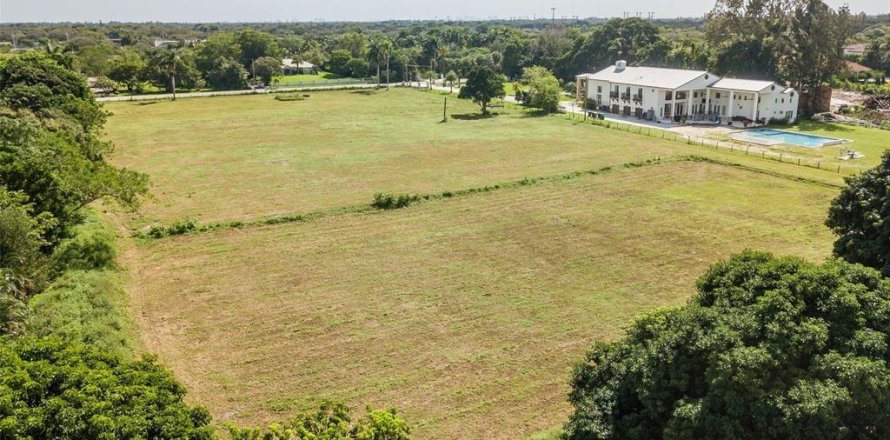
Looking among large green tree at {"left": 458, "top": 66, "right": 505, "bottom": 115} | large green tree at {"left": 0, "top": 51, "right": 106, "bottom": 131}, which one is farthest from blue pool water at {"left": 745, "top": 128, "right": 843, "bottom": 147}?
large green tree at {"left": 0, "top": 51, "right": 106, "bottom": 131}

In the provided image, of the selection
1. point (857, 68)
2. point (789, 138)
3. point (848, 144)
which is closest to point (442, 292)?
point (848, 144)

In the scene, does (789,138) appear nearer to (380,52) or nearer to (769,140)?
(769,140)

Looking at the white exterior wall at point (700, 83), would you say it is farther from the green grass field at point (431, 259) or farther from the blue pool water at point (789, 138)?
the green grass field at point (431, 259)

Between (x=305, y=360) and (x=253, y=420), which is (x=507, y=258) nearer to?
(x=305, y=360)

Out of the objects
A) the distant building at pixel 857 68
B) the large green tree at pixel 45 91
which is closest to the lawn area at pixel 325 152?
the large green tree at pixel 45 91

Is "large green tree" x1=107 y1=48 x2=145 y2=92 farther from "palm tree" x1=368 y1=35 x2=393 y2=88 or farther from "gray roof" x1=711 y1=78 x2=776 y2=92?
"gray roof" x1=711 y1=78 x2=776 y2=92

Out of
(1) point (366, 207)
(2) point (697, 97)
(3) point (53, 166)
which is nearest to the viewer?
(3) point (53, 166)
